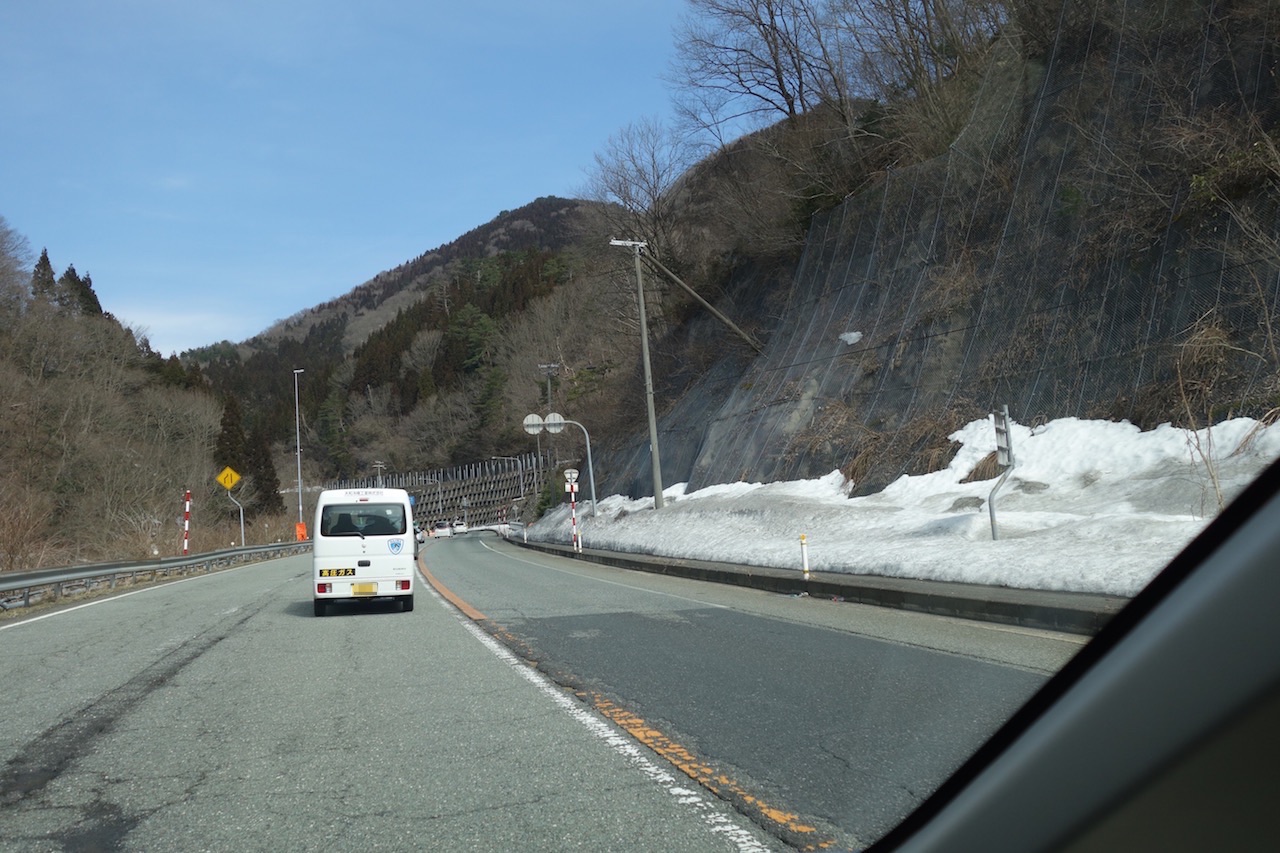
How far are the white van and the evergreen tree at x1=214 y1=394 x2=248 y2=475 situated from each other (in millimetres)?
65294

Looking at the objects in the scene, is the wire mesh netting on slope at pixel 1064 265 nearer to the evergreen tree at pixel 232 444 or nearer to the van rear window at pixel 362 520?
the van rear window at pixel 362 520

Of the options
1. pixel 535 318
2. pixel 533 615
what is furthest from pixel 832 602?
pixel 535 318

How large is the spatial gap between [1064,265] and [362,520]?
53.2ft

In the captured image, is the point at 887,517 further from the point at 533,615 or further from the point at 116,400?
the point at 116,400

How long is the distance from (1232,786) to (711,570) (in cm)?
1926

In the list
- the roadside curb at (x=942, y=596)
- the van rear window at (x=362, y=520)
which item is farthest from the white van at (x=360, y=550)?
the roadside curb at (x=942, y=596)

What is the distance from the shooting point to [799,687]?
24.8ft

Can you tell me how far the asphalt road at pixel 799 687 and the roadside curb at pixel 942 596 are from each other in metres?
0.36

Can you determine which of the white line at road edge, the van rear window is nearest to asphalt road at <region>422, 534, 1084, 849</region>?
the white line at road edge

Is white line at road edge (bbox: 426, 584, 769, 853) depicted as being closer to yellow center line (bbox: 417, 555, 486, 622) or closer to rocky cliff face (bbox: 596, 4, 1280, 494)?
yellow center line (bbox: 417, 555, 486, 622)

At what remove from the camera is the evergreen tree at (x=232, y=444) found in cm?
7762

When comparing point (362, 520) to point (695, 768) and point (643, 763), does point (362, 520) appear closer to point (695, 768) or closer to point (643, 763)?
point (643, 763)

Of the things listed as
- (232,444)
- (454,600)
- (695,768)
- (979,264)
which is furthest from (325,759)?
(232,444)

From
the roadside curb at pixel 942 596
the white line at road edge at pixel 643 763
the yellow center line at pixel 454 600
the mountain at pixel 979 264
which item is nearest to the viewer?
the white line at road edge at pixel 643 763
